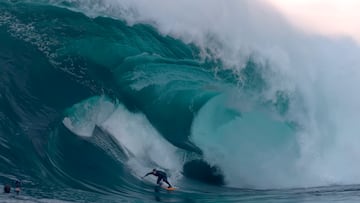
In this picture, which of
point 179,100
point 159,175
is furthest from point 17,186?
point 179,100

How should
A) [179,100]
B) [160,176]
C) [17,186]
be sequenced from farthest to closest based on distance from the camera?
[179,100] < [160,176] < [17,186]

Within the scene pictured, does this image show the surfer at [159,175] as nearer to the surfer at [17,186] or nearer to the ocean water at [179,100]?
the ocean water at [179,100]

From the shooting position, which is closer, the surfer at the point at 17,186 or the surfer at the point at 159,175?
the surfer at the point at 17,186

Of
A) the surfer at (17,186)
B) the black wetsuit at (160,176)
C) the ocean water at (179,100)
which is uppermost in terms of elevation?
the ocean water at (179,100)

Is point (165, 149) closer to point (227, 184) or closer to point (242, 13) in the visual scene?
point (227, 184)

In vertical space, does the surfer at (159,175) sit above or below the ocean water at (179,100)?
below

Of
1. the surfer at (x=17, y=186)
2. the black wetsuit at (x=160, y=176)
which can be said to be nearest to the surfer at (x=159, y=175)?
the black wetsuit at (x=160, y=176)

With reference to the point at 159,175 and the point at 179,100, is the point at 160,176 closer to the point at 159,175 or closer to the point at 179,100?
the point at 159,175

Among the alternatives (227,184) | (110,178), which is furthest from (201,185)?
(110,178)

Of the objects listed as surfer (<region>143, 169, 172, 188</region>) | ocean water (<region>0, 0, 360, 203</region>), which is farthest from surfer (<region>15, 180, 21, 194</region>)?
surfer (<region>143, 169, 172, 188</region>)
